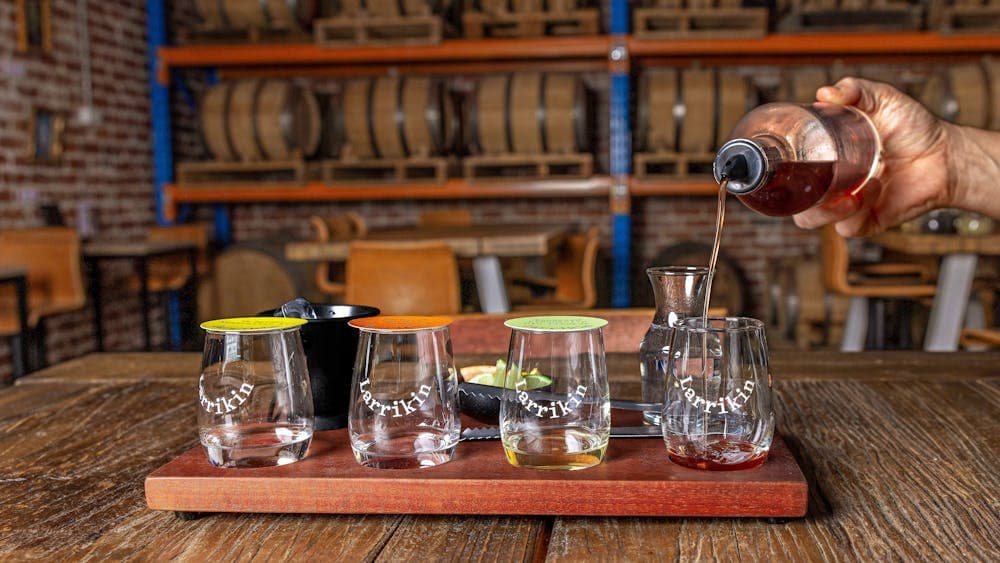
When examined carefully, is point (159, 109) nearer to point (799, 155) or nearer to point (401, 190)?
point (401, 190)

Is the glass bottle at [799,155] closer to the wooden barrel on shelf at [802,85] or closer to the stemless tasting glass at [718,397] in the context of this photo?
the stemless tasting glass at [718,397]

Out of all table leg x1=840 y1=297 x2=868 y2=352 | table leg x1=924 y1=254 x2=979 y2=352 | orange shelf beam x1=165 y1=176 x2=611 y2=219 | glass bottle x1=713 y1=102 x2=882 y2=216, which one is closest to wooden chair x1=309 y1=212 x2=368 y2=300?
orange shelf beam x1=165 y1=176 x2=611 y2=219

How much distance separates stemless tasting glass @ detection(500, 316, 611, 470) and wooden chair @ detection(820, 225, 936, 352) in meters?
3.17

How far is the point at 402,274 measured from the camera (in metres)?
2.79

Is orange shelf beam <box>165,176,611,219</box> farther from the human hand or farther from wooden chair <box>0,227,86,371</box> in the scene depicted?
the human hand

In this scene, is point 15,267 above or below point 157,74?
below

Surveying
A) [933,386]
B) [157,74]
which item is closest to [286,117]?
[157,74]

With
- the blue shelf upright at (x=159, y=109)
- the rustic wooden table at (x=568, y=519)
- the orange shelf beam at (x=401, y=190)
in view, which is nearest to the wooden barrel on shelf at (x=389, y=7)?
the orange shelf beam at (x=401, y=190)

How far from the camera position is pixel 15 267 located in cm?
309

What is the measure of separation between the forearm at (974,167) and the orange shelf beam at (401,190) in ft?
10.1

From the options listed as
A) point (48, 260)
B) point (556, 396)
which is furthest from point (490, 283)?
point (556, 396)

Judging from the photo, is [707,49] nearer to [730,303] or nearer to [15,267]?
[730,303]

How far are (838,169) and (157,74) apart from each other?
170 inches

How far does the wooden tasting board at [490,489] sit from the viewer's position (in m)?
0.71
